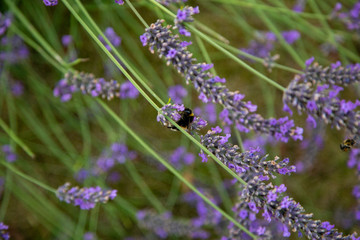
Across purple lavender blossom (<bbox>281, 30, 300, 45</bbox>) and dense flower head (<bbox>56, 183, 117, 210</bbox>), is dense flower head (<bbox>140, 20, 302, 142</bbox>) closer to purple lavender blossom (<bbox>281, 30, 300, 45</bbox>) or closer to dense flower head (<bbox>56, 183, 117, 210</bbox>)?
dense flower head (<bbox>56, 183, 117, 210</bbox>)

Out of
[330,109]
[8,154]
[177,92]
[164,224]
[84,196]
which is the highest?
[8,154]

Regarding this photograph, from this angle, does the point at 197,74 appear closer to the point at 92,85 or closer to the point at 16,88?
the point at 92,85

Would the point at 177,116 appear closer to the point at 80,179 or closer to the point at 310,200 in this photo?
the point at 80,179

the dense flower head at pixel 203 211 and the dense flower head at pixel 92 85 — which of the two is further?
the dense flower head at pixel 203 211

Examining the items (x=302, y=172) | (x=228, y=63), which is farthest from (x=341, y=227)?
(x=228, y=63)

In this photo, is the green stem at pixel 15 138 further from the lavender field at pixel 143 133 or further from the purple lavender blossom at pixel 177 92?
the purple lavender blossom at pixel 177 92

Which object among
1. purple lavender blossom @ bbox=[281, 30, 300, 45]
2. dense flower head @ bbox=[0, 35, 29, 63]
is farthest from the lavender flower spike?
dense flower head @ bbox=[0, 35, 29, 63]

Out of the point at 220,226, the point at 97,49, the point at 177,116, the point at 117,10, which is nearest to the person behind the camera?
the point at 177,116

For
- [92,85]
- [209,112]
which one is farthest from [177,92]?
[92,85]

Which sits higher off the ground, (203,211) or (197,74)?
(197,74)

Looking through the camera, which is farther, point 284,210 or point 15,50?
point 15,50

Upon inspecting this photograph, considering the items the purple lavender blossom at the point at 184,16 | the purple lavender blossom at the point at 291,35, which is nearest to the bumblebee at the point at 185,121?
the purple lavender blossom at the point at 184,16
